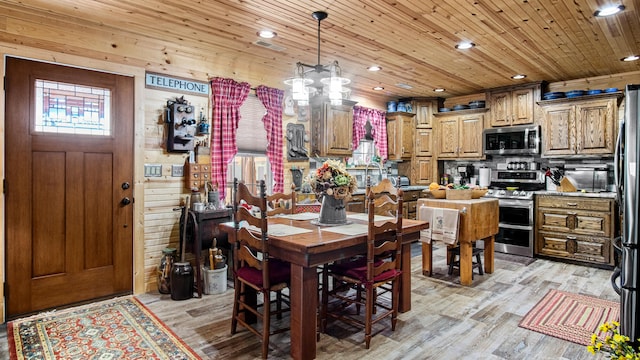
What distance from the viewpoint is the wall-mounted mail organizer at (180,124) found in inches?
152

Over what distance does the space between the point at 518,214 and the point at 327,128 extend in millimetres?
3042

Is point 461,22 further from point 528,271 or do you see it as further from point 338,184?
point 528,271

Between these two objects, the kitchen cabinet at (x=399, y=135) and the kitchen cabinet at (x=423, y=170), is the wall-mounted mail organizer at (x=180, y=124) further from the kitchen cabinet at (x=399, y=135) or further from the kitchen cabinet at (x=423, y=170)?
the kitchen cabinet at (x=423, y=170)

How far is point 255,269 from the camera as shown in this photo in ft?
9.05

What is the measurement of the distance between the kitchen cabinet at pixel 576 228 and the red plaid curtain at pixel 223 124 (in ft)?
14.2

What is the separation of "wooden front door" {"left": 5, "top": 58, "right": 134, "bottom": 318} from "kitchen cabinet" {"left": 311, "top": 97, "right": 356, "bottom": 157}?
2.56 m

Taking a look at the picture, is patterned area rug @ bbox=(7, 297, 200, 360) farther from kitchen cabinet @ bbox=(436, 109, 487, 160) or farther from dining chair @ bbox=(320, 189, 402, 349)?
kitchen cabinet @ bbox=(436, 109, 487, 160)

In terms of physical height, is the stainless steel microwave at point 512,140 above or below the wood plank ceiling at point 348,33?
below

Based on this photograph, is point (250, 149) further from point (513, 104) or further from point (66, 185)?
point (513, 104)

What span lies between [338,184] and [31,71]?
278 centimetres

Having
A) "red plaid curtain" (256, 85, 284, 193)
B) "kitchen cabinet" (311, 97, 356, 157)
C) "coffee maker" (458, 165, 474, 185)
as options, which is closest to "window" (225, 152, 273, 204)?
"red plaid curtain" (256, 85, 284, 193)

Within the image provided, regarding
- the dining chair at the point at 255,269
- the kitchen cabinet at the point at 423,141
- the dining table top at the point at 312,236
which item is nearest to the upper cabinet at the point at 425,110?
the kitchen cabinet at the point at 423,141

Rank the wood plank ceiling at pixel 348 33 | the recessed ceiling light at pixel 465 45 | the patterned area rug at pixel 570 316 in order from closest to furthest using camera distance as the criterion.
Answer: the patterned area rug at pixel 570 316 < the wood plank ceiling at pixel 348 33 < the recessed ceiling light at pixel 465 45

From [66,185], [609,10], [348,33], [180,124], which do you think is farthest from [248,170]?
[609,10]
